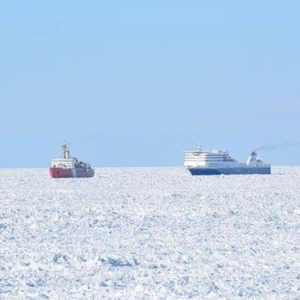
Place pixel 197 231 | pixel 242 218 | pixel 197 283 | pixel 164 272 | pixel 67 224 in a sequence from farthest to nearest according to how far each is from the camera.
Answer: pixel 242 218 → pixel 67 224 → pixel 197 231 → pixel 164 272 → pixel 197 283

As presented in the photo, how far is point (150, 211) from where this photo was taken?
82.4 feet

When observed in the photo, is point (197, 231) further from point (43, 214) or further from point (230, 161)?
point (230, 161)

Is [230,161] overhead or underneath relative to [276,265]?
overhead

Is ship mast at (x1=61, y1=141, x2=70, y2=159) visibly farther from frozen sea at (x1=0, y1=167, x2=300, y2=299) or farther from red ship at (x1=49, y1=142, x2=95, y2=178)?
frozen sea at (x1=0, y1=167, x2=300, y2=299)

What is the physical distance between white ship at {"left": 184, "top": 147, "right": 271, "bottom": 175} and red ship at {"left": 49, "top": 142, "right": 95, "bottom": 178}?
1420cm

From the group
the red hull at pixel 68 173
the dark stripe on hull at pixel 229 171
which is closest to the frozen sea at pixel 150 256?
the red hull at pixel 68 173

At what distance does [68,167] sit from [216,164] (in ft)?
68.2

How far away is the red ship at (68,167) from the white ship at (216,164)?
46.6 ft

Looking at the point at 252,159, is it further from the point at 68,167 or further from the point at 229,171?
the point at 68,167

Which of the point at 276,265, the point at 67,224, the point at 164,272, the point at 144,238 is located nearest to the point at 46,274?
the point at 164,272

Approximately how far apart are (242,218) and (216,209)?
3.67 meters

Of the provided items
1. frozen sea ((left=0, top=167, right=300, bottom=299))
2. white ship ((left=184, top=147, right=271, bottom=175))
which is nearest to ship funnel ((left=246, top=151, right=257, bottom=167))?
white ship ((left=184, top=147, right=271, bottom=175))

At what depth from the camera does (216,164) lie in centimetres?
10388

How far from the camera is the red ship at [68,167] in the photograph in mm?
86688
